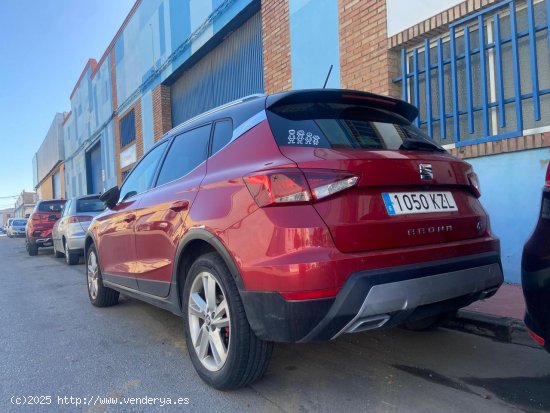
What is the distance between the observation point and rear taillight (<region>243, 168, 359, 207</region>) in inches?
91.7

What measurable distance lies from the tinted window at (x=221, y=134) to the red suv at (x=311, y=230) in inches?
0.4

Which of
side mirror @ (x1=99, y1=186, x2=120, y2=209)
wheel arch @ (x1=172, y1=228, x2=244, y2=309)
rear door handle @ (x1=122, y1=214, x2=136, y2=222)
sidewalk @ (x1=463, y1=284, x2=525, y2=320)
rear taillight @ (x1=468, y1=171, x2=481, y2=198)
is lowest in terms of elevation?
sidewalk @ (x1=463, y1=284, x2=525, y2=320)

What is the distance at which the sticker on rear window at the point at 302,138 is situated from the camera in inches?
101

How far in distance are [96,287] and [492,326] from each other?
4.22 metres

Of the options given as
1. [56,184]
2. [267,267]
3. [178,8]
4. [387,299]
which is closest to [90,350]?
[267,267]

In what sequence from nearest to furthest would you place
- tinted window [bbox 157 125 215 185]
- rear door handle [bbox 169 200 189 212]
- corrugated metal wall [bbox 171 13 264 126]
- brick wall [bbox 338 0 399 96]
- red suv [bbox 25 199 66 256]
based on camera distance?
rear door handle [bbox 169 200 189 212] < tinted window [bbox 157 125 215 185] < brick wall [bbox 338 0 399 96] < corrugated metal wall [bbox 171 13 264 126] < red suv [bbox 25 199 66 256]

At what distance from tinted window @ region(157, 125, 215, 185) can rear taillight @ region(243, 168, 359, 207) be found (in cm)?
100

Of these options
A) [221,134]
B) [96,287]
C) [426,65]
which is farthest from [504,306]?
[96,287]

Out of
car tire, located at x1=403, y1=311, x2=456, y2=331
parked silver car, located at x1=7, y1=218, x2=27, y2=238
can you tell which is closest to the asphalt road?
car tire, located at x1=403, y1=311, x2=456, y2=331

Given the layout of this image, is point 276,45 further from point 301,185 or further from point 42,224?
point 42,224

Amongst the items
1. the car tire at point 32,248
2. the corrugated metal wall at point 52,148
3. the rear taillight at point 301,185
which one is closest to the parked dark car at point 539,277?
the rear taillight at point 301,185

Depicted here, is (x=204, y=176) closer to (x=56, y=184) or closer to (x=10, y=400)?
(x=10, y=400)

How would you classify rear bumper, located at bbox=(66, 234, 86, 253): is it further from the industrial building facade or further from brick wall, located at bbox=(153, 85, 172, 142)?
brick wall, located at bbox=(153, 85, 172, 142)

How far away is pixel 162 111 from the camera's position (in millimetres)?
14633
